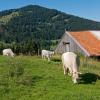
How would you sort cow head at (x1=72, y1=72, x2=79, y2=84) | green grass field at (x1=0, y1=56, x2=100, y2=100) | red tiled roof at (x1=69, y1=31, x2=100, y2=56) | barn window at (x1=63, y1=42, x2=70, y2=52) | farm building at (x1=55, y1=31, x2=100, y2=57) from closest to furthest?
green grass field at (x1=0, y1=56, x2=100, y2=100)
cow head at (x1=72, y1=72, x2=79, y2=84)
red tiled roof at (x1=69, y1=31, x2=100, y2=56)
farm building at (x1=55, y1=31, x2=100, y2=57)
barn window at (x1=63, y1=42, x2=70, y2=52)

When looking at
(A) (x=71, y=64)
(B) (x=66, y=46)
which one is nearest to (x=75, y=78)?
(A) (x=71, y=64)

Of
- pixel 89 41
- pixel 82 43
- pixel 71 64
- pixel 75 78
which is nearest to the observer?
pixel 75 78

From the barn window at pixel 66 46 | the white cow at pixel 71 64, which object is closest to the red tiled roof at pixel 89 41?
the barn window at pixel 66 46

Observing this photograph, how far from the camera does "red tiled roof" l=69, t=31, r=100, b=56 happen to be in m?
48.2

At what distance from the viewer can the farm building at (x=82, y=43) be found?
48.5 m

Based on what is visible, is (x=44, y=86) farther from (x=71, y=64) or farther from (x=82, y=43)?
(x=82, y=43)

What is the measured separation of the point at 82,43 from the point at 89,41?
172 centimetres

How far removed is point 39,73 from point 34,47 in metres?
34.4

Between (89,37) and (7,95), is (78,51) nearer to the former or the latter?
(89,37)

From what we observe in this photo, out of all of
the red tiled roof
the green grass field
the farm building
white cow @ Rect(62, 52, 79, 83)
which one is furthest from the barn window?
white cow @ Rect(62, 52, 79, 83)

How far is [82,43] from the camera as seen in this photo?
167 feet

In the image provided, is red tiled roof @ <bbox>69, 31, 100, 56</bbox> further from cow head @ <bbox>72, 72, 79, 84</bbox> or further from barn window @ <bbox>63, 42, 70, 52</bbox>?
cow head @ <bbox>72, 72, 79, 84</bbox>

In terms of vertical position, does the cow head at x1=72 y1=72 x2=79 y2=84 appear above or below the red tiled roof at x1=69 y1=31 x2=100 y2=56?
above

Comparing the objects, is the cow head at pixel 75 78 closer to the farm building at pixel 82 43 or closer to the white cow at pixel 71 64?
the white cow at pixel 71 64
